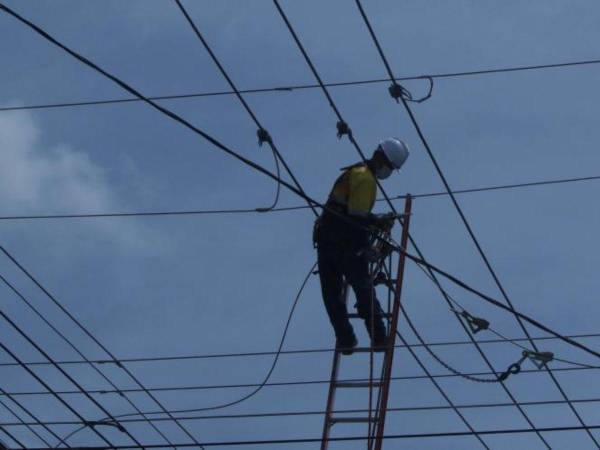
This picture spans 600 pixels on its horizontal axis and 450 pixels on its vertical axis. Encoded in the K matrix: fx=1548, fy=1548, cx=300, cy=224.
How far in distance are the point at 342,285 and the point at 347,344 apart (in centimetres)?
50

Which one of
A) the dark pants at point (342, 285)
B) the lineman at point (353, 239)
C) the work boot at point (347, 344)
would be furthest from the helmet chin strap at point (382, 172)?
the work boot at point (347, 344)

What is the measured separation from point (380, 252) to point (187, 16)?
3275 millimetres

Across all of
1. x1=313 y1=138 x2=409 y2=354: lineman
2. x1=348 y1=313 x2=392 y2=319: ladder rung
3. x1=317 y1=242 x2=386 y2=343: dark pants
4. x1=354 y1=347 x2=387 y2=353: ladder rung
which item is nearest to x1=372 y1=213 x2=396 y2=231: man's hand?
x1=313 y1=138 x2=409 y2=354: lineman

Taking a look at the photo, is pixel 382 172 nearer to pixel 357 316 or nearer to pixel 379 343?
pixel 357 316

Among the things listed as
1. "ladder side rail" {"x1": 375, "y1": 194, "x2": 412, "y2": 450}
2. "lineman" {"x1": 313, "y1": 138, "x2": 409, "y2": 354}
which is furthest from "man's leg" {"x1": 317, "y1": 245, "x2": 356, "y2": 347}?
"ladder side rail" {"x1": 375, "y1": 194, "x2": 412, "y2": 450}

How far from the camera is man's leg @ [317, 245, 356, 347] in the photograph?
38.2 ft

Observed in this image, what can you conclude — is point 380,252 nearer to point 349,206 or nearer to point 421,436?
point 349,206

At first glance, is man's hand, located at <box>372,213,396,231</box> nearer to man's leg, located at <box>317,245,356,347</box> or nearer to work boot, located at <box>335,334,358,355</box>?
man's leg, located at <box>317,245,356,347</box>

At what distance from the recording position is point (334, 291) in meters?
11.7

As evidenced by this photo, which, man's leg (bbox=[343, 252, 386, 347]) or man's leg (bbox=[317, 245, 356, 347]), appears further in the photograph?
man's leg (bbox=[317, 245, 356, 347])

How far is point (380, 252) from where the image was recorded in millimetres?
11547

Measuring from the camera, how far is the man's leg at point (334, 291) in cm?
1163

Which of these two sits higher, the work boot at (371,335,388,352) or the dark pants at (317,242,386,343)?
the dark pants at (317,242,386,343)

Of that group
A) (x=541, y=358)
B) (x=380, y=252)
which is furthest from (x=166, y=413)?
(x=541, y=358)
